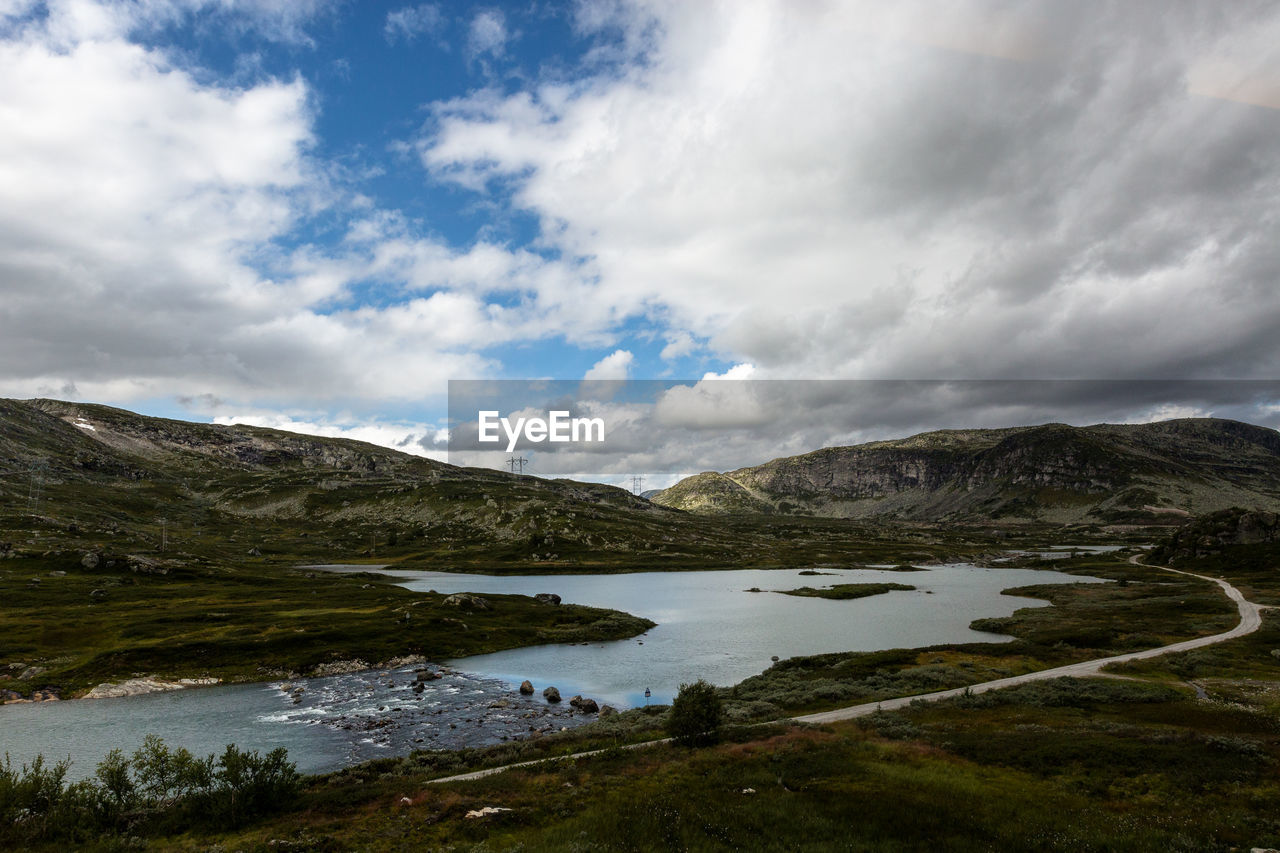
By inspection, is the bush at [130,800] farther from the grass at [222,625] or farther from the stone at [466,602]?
the stone at [466,602]

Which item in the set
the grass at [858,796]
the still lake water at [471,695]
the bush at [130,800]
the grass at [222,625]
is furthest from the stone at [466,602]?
the bush at [130,800]

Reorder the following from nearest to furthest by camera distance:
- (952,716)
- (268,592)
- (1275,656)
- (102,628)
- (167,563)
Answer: (952,716)
(1275,656)
(102,628)
(268,592)
(167,563)

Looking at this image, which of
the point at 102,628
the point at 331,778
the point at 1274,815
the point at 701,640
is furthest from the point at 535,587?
the point at 1274,815

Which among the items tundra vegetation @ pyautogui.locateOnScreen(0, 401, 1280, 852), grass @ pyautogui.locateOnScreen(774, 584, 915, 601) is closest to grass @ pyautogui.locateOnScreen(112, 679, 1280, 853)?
tundra vegetation @ pyautogui.locateOnScreen(0, 401, 1280, 852)

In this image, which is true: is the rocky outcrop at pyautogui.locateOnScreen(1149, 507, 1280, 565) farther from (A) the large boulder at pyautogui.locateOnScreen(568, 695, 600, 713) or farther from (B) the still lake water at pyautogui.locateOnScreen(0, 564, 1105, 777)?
(A) the large boulder at pyautogui.locateOnScreen(568, 695, 600, 713)

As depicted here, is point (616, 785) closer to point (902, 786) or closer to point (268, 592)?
point (902, 786)

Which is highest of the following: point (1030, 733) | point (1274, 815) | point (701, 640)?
point (1274, 815)

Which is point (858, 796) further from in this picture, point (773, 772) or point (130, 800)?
point (130, 800)

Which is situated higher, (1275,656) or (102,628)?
(102,628)
